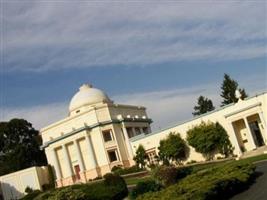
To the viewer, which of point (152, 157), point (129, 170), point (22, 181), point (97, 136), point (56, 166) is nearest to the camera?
point (129, 170)

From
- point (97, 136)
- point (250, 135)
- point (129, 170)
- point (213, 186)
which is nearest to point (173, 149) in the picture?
point (129, 170)

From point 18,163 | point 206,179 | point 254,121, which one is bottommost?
point 206,179

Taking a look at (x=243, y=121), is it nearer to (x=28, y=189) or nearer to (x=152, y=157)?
(x=152, y=157)

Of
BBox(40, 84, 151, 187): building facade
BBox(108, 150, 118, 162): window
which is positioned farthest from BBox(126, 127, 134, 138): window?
BBox(108, 150, 118, 162): window

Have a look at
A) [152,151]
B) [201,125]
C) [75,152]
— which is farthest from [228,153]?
[75,152]

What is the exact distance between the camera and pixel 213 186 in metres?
20.8

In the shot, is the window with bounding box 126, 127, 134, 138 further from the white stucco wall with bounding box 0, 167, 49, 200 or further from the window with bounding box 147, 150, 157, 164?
the white stucco wall with bounding box 0, 167, 49, 200

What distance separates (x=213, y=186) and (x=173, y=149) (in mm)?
30235

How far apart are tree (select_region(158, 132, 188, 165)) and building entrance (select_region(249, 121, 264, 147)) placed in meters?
7.46

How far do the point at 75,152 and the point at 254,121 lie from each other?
23800 millimetres

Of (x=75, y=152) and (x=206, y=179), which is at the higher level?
(x=75, y=152)

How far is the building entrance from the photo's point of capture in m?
47.4

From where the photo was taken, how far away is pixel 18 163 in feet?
245

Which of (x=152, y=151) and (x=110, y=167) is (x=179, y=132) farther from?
(x=110, y=167)
